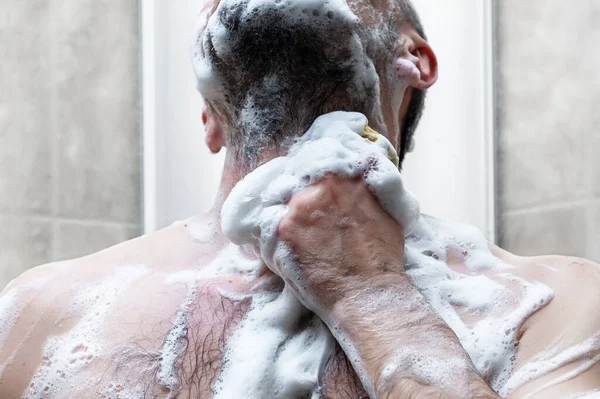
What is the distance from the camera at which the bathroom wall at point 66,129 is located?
59.1 inches

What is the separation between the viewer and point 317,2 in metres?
0.96

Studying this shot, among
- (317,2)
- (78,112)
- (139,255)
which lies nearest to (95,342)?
(139,255)

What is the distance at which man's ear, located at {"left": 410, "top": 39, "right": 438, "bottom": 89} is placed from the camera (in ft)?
3.67

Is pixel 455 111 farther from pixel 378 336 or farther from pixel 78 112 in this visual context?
pixel 378 336

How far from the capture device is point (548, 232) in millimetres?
1471

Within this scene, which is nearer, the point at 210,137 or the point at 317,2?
the point at 317,2

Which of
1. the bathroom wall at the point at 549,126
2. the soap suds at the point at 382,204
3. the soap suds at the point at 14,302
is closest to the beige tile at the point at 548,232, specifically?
the bathroom wall at the point at 549,126

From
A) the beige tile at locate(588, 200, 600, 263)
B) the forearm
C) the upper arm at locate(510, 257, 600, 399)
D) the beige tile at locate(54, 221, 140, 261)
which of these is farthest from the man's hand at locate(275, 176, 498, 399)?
the beige tile at locate(54, 221, 140, 261)

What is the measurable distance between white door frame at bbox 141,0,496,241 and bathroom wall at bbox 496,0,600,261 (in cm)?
3

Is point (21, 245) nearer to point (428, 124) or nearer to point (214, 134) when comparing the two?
point (214, 134)

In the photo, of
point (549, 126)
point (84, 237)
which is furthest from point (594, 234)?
point (84, 237)

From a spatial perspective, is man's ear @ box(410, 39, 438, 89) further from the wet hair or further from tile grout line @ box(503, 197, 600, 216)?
tile grout line @ box(503, 197, 600, 216)

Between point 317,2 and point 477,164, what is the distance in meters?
0.69

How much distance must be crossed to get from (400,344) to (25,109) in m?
0.94
